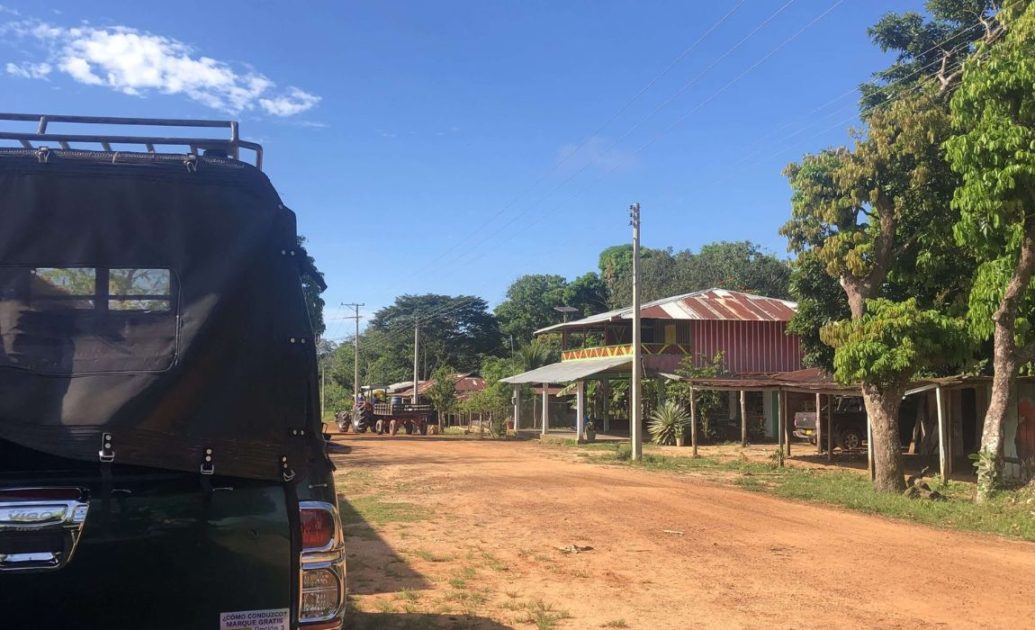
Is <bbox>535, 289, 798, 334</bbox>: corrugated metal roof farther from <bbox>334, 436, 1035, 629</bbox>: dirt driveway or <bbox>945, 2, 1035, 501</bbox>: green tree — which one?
<bbox>334, 436, 1035, 629</bbox>: dirt driveway

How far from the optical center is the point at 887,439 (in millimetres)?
14656

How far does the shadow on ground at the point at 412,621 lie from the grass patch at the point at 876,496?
844 cm

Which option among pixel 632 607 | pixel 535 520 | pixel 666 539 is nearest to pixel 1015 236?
pixel 666 539

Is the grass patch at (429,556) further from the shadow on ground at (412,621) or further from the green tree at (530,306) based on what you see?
the green tree at (530,306)

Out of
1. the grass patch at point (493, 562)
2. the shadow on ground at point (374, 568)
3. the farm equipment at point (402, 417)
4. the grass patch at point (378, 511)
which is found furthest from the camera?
the farm equipment at point (402, 417)

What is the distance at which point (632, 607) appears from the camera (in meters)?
6.21

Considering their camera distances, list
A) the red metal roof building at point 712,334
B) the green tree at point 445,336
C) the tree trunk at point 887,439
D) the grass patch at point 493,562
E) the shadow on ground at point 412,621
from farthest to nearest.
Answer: the green tree at point 445,336 → the red metal roof building at point 712,334 → the tree trunk at point 887,439 → the grass patch at point 493,562 → the shadow on ground at point 412,621

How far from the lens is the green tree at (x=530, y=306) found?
6150cm

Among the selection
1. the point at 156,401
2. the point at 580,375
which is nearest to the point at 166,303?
the point at 156,401

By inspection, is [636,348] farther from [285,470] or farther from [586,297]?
[586,297]

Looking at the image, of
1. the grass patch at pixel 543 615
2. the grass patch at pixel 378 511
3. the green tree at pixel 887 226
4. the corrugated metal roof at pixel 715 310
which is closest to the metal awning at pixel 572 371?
the corrugated metal roof at pixel 715 310

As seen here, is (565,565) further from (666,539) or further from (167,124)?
(167,124)

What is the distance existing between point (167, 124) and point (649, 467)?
18662 millimetres

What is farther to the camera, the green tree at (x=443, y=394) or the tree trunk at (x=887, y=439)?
the green tree at (x=443, y=394)
